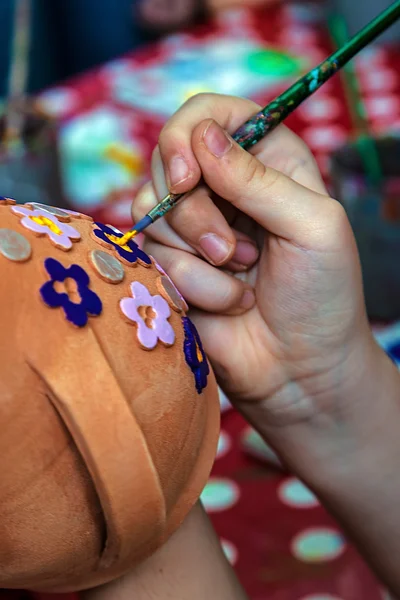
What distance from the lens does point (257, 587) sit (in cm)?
69

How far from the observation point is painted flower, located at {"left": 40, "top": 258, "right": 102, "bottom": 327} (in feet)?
1.30

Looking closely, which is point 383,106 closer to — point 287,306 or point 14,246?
point 287,306

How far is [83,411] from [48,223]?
0.12m

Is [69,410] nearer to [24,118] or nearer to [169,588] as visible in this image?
[169,588]

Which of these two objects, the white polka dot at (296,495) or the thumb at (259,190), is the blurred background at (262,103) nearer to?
the white polka dot at (296,495)

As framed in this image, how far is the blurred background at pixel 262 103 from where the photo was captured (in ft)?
2.41

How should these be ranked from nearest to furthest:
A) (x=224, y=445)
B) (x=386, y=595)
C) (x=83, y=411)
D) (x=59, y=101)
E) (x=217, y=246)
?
(x=83, y=411)
(x=217, y=246)
(x=386, y=595)
(x=224, y=445)
(x=59, y=101)

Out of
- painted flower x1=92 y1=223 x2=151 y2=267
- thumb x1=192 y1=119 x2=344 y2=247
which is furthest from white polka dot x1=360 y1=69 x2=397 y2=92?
painted flower x1=92 y1=223 x2=151 y2=267

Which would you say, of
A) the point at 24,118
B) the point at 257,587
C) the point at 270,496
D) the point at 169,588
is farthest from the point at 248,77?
the point at 169,588

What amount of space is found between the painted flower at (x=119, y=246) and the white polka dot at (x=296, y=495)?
39 cm

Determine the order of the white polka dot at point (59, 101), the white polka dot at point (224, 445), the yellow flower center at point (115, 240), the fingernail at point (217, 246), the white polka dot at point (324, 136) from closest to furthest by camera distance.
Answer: the yellow flower center at point (115, 240)
the fingernail at point (217, 246)
the white polka dot at point (224, 445)
the white polka dot at point (324, 136)
the white polka dot at point (59, 101)

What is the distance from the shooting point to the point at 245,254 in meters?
0.64

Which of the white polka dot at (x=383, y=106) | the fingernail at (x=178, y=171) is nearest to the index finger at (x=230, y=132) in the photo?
the fingernail at (x=178, y=171)

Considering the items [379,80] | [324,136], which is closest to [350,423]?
[324,136]
